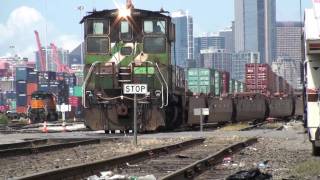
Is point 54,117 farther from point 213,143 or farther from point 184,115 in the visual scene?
point 213,143

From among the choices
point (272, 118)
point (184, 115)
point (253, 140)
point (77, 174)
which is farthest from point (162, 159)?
point (272, 118)

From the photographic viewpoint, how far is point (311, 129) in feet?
44.7

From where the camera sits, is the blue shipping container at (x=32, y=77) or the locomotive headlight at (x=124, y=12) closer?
the locomotive headlight at (x=124, y=12)

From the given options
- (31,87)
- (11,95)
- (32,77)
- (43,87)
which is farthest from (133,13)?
(11,95)

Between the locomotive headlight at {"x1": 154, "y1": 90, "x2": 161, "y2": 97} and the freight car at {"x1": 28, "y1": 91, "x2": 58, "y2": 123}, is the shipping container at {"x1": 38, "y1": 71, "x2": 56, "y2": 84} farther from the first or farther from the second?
the locomotive headlight at {"x1": 154, "y1": 90, "x2": 161, "y2": 97}

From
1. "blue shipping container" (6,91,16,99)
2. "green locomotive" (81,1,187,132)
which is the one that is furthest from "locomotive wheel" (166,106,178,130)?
"blue shipping container" (6,91,16,99)

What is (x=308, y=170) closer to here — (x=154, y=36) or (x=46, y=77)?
(x=154, y=36)

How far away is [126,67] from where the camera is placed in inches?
1099

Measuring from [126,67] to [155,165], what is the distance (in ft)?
49.6

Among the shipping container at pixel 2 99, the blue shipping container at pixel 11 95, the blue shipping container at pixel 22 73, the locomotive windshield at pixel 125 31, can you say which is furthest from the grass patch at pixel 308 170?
the shipping container at pixel 2 99

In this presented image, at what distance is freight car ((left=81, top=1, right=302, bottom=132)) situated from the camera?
27.5 metres

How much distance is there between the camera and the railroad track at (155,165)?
1020 centimetres

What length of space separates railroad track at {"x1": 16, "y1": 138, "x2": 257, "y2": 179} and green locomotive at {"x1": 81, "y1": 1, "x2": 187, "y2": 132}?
8.96m

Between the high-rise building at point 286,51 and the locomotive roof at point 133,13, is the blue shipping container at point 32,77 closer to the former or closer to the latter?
the high-rise building at point 286,51
